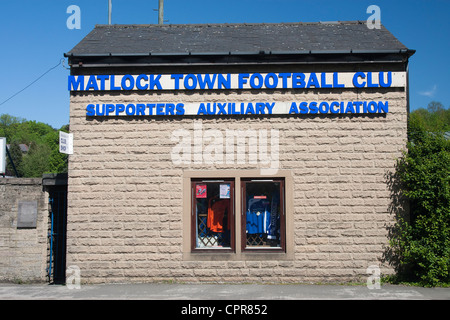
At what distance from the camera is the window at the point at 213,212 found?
383 inches

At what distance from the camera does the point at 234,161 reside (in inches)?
379

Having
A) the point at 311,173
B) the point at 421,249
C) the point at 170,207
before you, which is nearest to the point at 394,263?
the point at 421,249

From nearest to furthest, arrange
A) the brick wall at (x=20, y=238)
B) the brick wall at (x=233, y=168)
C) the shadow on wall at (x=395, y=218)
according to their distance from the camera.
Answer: the shadow on wall at (x=395, y=218)
the brick wall at (x=233, y=168)
the brick wall at (x=20, y=238)

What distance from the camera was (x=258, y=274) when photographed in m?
9.34

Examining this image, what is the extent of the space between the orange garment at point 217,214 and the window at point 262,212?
0.48 metres

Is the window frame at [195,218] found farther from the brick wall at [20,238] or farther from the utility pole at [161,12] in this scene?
the utility pole at [161,12]

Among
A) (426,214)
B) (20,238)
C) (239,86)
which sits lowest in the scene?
(20,238)

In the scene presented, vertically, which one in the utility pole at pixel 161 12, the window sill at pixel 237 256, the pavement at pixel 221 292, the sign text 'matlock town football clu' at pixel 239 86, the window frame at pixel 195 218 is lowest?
the pavement at pixel 221 292

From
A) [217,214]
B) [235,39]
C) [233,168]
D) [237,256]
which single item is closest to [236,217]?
[217,214]

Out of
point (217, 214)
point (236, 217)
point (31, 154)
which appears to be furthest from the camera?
point (31, 154)

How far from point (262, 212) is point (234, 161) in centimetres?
137

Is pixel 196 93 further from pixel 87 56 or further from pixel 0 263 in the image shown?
pixel 0 263

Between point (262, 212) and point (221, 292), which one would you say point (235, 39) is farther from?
point (221, 292)

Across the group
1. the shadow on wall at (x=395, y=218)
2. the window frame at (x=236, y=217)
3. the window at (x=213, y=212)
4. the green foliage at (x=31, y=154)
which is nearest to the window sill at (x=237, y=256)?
the window frame at (x=236, y=217)
